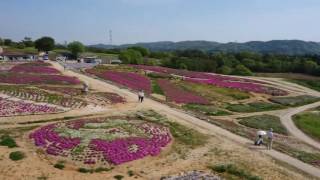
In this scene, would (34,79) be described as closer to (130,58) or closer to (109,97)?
(109,97)

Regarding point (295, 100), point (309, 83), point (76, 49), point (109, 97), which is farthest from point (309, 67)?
point (109, 97)

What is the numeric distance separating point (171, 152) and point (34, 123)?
1440cm

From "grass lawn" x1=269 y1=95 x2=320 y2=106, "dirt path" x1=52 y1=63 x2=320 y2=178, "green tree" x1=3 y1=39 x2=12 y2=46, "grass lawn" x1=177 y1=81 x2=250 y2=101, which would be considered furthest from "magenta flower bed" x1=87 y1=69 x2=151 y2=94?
"green tree" x1=3 y1=39 x2=12 y2=46

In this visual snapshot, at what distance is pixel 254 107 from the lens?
66625 millimetres

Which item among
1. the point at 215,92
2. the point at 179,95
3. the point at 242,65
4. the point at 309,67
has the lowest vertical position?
the point at 215,92

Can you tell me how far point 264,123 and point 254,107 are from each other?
43.3 feet

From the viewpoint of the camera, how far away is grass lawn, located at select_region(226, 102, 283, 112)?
63.4 m

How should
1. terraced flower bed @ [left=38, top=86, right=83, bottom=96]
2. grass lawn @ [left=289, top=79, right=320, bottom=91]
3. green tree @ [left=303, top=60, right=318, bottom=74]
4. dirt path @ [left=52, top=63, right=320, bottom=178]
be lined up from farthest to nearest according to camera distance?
green tree @ [left=303, top=60, right=318, bottom=74], grass lawn @ [left=289, top=79, right=320, bottom=91], terraced flower bed @ [left=38, top=86, right=83, bottom=96], dirt path @ [left=52, top=63, right=320, bottom=178]

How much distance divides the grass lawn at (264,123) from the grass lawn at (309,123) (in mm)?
2587

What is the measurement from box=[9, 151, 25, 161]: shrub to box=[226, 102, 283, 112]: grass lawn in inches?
1477

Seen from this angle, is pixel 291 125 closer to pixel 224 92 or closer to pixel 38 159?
pixel 224 92

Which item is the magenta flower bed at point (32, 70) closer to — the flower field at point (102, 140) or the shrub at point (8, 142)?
the flower field at point (102, 140)

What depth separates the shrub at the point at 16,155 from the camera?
3014cm

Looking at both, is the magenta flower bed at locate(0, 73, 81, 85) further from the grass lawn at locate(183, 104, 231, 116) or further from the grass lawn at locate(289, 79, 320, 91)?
the grass lawn at locate(289, 79, 320, 91)
